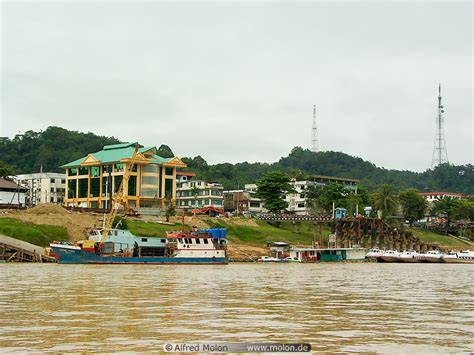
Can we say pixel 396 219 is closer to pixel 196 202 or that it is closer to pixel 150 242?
pixel 196 202

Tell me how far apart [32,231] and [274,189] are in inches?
2915

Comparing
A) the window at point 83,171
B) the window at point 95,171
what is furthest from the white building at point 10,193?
the window at point 83,171

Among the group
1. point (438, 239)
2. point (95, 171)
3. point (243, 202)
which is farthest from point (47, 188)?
point (438, 239)

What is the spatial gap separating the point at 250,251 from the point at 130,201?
36657mm

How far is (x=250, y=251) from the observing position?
119375mm

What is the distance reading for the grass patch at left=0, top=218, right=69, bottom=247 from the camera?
97562 mm

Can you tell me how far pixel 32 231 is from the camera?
Result: 100000 millimetres

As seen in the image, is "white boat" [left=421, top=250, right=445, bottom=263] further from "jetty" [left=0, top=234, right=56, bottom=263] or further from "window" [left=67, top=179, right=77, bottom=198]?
"window" [left=67, top=179, right=77, bottom=198]

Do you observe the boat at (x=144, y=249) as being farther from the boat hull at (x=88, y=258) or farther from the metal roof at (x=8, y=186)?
the metal roof at (x=8, y=186)

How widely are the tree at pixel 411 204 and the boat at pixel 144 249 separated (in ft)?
328

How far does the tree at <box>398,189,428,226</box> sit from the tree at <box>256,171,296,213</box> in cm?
3748

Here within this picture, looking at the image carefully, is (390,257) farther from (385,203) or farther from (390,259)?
(385,203)

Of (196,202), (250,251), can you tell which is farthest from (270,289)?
(196,202)

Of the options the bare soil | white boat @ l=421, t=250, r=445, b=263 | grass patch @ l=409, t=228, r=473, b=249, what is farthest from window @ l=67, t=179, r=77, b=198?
grass patch @ l=409, t=228, r=473, b=249
